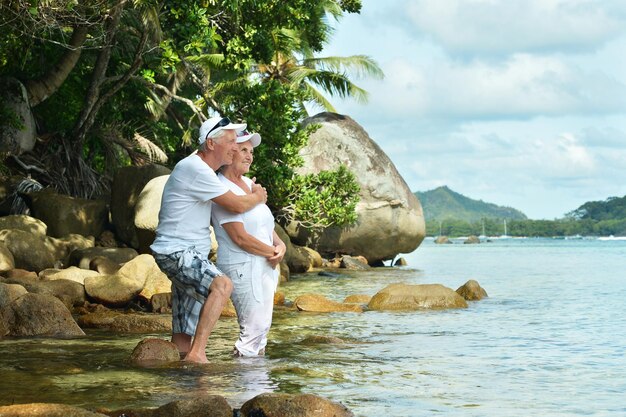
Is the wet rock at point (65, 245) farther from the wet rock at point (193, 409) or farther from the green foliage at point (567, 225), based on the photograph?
the green foliage at point (567, 225)

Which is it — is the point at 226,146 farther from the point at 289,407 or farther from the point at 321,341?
the point at 321,341

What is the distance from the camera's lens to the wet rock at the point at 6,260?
46.2ft

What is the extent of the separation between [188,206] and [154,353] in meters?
1.35

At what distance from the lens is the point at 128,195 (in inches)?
763

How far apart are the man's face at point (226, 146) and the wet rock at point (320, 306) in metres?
6.77

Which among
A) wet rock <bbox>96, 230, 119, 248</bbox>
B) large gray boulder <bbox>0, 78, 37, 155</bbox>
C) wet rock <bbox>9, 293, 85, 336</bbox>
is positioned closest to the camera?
wet rock <bbox>9, 293, 85, 336</bbox>

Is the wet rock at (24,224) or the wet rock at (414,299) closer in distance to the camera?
the wet rock at (414,299)

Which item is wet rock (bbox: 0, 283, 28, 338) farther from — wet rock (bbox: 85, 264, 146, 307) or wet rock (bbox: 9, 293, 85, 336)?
wet rock (bbox: 85, 264, 146, 307)

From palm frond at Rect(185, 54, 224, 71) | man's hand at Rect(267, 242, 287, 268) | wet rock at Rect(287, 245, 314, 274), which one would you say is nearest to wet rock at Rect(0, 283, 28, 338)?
man's hand at Rect(267, 242, 287, 268)

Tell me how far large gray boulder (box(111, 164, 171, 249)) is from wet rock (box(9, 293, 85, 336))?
899 cm

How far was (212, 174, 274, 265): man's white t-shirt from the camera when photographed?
7309 mm

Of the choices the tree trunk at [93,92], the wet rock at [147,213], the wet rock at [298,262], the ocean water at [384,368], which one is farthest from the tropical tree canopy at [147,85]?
the ocean water at [384,368]

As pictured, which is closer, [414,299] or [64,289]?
[64,289]

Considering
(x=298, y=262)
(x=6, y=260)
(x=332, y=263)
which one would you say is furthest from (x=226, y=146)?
(x=332, y=263)
